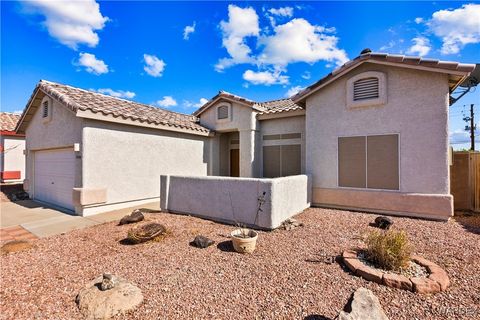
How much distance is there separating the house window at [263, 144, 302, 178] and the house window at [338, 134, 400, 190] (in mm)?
2932

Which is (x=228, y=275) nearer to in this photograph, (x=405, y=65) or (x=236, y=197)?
(x=236, y=197)

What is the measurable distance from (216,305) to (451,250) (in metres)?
5.85

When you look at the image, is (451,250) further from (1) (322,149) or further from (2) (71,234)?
(2) (71,234)

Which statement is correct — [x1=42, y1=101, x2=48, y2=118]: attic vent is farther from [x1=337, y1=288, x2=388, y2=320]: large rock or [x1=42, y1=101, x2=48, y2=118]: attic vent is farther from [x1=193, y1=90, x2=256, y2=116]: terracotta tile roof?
[x1=337, y1=288, x2=388, y2=320]: large rock

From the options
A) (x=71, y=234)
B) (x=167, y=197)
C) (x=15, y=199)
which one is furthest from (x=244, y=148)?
(x=15, y=199)

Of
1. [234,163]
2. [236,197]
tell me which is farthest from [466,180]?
[234,163]

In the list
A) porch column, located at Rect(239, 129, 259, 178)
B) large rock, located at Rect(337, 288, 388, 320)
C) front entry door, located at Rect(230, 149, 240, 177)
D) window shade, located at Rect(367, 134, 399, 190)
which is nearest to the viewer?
large rock, located at Rect(337, 288, 388, 320)

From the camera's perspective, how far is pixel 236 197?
7676 mm

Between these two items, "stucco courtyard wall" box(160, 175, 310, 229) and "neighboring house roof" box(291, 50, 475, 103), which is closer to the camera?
"stucco courtyard wall" box(160, 175, 310, 229)

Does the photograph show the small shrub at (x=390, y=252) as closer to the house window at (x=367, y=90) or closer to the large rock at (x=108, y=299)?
the large rock at (x=108, y=299)

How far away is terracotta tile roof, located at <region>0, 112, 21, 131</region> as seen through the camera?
18.3 metres

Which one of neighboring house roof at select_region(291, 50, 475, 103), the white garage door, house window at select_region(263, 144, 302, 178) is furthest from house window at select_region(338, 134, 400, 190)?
the white garage door

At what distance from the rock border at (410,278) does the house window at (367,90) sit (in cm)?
650

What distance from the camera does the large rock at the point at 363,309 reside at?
2.99m
